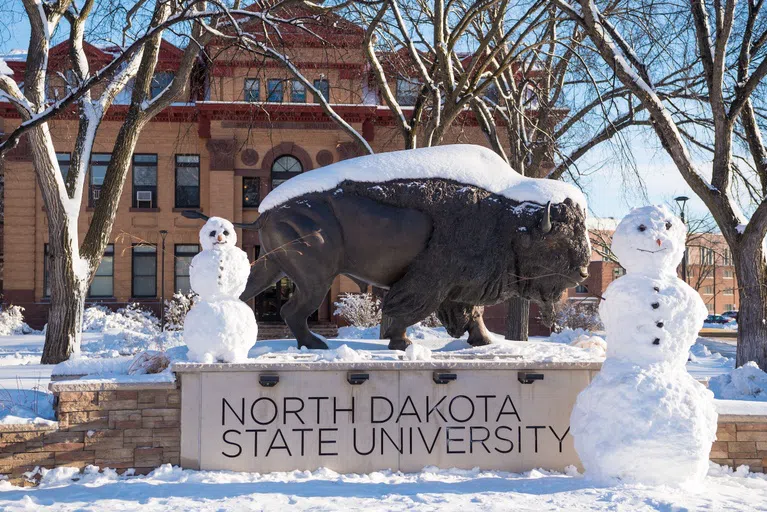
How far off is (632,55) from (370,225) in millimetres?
4909

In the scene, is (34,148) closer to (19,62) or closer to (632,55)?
(632,55)

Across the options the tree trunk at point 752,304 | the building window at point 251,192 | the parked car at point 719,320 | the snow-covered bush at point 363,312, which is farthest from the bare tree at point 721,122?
the parked car at point 719,320

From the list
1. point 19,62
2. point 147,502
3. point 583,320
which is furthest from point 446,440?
point 19,62

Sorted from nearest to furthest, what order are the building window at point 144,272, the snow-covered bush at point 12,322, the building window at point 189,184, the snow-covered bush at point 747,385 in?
the snow-covered bush at point 747,385, the snow-covered bush at point 12,322, the building window at point 144,272, the building window at point 189,184

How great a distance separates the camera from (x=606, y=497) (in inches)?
206

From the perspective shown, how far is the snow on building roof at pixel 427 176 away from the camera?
7551mm

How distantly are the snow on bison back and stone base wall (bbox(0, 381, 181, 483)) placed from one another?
1.75m

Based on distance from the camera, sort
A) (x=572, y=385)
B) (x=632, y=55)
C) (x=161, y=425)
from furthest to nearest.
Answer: (x=632, y=55)
(x=572, y=385)
(x=161, y=425)

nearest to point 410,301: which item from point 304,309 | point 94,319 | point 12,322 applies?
point 304,309

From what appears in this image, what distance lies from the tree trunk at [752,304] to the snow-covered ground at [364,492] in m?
4.97

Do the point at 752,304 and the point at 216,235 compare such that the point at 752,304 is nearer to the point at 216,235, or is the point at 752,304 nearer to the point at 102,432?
the point at 216,235

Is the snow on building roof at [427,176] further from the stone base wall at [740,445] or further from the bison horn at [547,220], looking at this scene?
the stone base wall at [740,445]

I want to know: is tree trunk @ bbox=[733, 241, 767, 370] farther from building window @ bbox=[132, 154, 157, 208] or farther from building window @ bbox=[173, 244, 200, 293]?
building window @ bbox=[132, 154, 157, 208]

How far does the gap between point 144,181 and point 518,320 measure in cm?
1636
